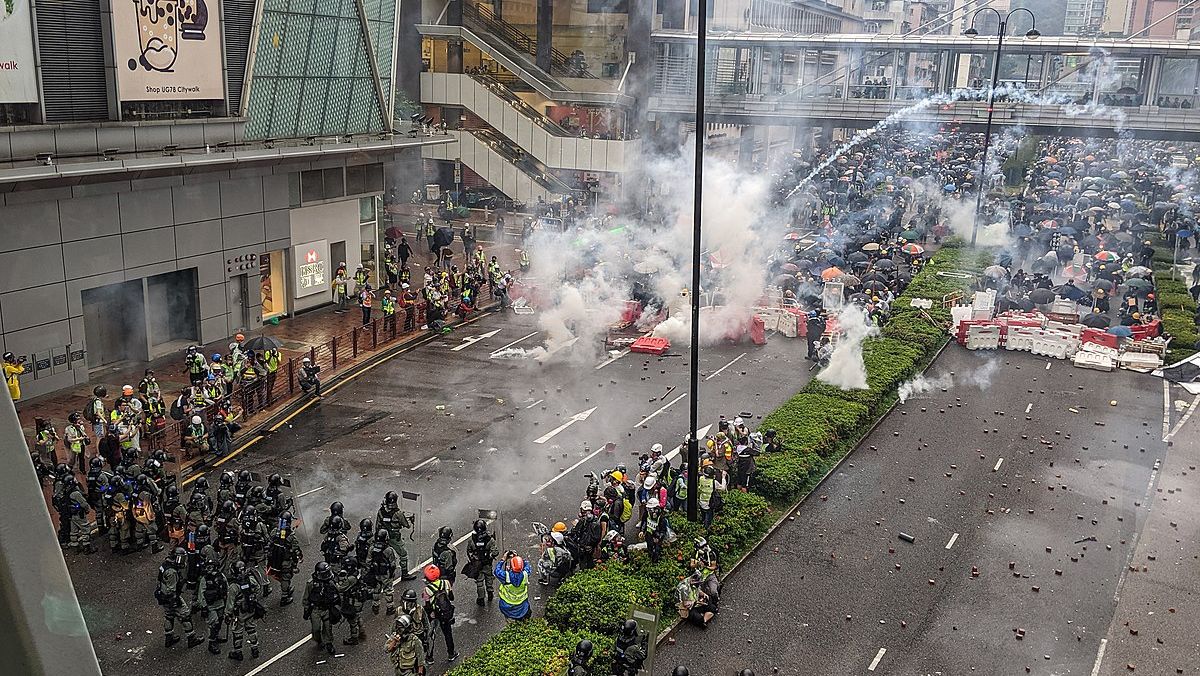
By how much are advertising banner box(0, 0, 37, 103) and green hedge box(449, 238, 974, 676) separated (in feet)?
47.1

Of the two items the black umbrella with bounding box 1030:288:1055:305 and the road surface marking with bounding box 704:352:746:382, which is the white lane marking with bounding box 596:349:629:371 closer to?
the road surface marking with bounding box 704:352:746:382

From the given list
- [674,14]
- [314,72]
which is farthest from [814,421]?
[674,14]

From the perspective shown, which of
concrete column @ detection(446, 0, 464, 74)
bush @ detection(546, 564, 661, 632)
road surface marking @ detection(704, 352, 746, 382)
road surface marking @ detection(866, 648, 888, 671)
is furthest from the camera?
concrete column @ detection(446, 0, 464, 74)

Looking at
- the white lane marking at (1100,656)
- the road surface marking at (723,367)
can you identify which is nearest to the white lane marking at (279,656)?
the white lane marking at (1100,656)

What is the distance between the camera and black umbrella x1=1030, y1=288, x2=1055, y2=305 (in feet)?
95.8

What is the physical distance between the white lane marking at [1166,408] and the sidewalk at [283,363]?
57.2ft

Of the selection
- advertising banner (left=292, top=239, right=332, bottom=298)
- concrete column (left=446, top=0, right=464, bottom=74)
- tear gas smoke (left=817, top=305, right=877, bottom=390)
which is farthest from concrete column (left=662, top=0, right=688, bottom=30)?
tear gas smoke (left=817, top=305, right=877, bottom=390)

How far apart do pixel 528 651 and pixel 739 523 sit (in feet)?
15.9

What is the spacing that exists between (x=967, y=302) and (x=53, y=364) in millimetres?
23601

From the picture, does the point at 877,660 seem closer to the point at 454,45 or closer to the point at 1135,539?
the point at 1135,539

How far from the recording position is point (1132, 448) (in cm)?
2002

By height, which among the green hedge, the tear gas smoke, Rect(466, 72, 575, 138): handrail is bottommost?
the green hedge

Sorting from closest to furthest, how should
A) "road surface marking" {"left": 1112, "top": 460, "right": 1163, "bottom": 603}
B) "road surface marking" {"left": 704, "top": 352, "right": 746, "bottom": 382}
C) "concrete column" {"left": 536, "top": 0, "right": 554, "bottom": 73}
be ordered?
"road surface marking" {"left": 1112, "top": 460, "right": 1163, "bottom": 603}, "road surface marking" {"left": 704, "top": 352, "right": 746, "bottom": 382}, "concrete column" {"left": 536, "top": 0, "right": 554, "bottom": 73}

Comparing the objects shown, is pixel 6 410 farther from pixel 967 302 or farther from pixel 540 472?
pixel 967 302
